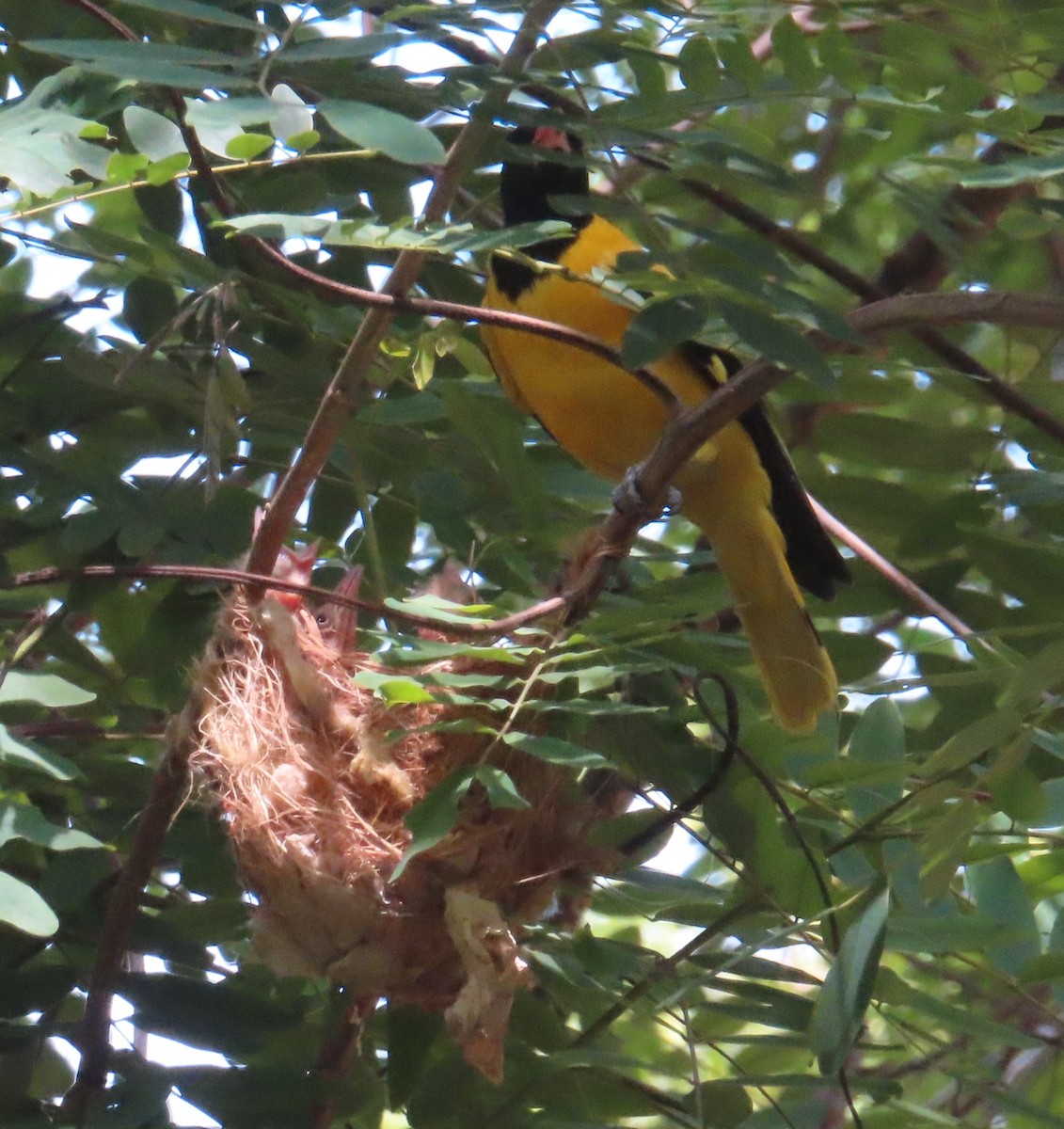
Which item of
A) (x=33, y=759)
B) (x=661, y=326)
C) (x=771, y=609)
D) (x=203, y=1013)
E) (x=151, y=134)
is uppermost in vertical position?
(x=151, y=134)

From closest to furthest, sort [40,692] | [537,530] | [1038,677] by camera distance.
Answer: [1038,677], [40,692], [537,530]

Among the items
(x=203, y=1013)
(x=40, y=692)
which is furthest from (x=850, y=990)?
(x=40, y=692)

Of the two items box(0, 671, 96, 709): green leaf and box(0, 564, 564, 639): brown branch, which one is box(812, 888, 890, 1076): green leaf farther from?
box(0, 671, 96, 709): green leaf

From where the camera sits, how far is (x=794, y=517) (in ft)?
7.20

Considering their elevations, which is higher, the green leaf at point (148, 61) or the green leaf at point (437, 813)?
the green leaf at point (148, 61)

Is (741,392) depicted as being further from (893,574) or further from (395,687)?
(893,574)

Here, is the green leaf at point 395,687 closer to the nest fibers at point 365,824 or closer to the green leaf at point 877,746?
the nest fibers at point 365,824

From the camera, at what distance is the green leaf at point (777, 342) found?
127 centimetres

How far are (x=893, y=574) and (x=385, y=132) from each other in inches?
41.1

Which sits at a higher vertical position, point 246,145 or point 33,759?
point 246,145

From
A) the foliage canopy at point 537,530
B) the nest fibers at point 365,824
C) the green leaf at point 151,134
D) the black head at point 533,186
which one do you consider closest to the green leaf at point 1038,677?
the foliage canopy at point 537,530

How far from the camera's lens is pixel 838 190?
286 centimetres

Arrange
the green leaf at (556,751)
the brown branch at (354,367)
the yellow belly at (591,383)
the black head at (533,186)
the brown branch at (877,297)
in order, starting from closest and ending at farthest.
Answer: the green leaf at (556,751) < the brown branch at (354,367) < the brown branch at (877,297) < the yellow belly at (591,383) < the black head at (533,186)

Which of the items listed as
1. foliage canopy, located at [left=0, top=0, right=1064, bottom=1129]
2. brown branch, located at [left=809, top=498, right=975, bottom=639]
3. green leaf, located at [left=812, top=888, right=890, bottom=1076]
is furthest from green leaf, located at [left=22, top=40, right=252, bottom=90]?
brown branch, located at [left=809, top=498, right=975, bottom=639]
